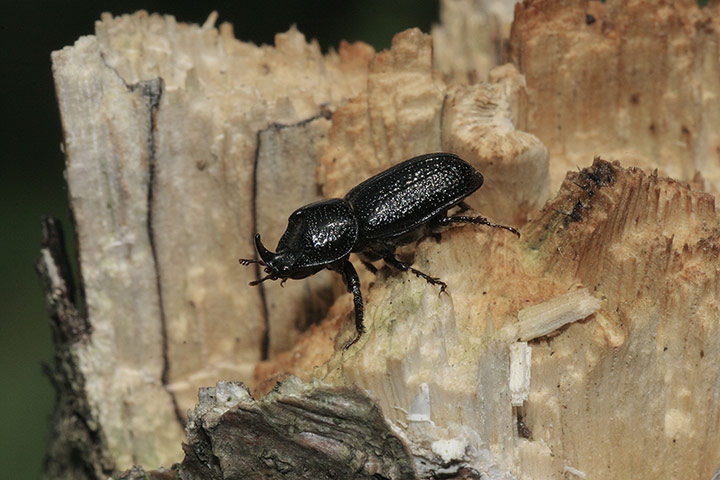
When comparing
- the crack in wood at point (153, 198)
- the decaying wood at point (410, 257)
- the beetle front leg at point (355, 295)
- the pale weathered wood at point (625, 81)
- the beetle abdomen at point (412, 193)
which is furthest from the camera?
the pale weathered wood at point (625, 81)

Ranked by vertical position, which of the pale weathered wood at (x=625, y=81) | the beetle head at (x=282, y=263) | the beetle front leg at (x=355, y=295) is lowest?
the beetle front leg at (x=355, y=295)

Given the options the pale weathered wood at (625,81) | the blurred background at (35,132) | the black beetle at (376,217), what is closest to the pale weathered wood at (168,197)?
the black beetle at (376,217)

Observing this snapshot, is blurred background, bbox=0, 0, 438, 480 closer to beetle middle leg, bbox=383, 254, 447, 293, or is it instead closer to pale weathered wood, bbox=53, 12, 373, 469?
pale weathered wood, bbox=53, 12, 373, 469

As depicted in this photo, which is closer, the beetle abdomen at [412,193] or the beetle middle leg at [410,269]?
the beetle middle leg at [410,269]

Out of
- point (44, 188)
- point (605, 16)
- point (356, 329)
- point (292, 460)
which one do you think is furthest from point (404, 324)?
point (44, 188)

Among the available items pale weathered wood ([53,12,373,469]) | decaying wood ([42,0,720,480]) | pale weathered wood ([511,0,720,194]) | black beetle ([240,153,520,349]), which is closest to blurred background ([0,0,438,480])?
pale weathered wood ([53,12,373,469])

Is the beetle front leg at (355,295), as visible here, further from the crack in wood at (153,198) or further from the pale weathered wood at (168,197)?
the crack in wood at (153,198)

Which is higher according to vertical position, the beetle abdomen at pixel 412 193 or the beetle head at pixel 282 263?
the beetle abdomen at pixel 412 193

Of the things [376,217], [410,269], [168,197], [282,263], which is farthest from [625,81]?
[168,197]
